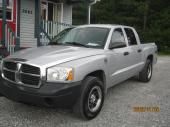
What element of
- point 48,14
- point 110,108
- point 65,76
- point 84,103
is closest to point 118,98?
point 110,108

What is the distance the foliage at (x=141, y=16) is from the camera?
1072 inches

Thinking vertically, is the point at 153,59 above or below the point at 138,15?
below

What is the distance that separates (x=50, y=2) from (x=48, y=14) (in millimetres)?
729

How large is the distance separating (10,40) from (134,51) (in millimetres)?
5188

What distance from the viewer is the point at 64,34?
20.0 feet

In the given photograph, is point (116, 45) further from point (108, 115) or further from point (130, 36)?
point (108, 115)

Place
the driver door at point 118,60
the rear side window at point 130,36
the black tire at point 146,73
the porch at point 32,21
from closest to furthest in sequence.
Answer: the driver door at point 118,60 → the rear side window at point 130,36 → the black tire at point 146,73 → the porch at point 32,21

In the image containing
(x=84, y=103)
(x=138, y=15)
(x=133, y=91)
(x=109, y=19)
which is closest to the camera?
(x=84, y=103)

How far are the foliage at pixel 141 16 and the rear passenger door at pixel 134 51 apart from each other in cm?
1925

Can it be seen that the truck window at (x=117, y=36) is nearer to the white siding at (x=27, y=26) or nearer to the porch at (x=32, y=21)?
the porch at (x=32, y=21)

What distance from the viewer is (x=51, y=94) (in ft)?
12.9

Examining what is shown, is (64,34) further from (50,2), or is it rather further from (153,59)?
(50,2)
